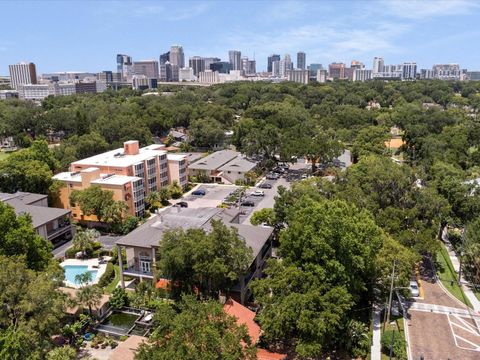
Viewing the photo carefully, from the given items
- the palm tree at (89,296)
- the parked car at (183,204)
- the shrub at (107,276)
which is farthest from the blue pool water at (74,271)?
the parked car at (183,204)

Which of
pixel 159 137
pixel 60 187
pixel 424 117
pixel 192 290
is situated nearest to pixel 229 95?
pixel 159 137

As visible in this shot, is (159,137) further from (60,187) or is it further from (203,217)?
(203,217)

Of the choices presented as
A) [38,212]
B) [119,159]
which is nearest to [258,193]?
[119,159]

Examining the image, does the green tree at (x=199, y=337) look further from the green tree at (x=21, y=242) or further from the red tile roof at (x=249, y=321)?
the green tree at (x=21, y=242)

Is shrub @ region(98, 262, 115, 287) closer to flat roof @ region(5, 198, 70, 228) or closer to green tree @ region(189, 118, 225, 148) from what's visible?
flat roof @ region(5, 198, 70, 228)

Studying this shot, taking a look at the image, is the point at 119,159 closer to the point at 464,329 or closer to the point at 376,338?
the point at 376,338

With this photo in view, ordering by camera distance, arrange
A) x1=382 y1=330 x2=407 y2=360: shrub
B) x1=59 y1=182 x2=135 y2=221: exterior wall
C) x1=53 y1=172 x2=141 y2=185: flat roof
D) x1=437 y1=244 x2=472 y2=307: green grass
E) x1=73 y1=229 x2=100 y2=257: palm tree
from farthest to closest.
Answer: x1=53 y1=172 x2=141 y2=185: flat roof, x1=59 y1=182 x2=135 y2=221: exterior wall, x1=73 y1=229 x2=100 y2=257: palm tree, x1=437 y1=244 x2=472 y2=307: green grass, x1=382 y1=330 x2=407 y2=360: shrub

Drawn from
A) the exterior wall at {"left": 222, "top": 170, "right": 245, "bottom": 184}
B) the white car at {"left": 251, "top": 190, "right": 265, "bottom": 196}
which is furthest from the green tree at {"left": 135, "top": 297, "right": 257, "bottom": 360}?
the exterior wall at {"left": 222, "top": 170, "right": 245, "bottom": 184}
